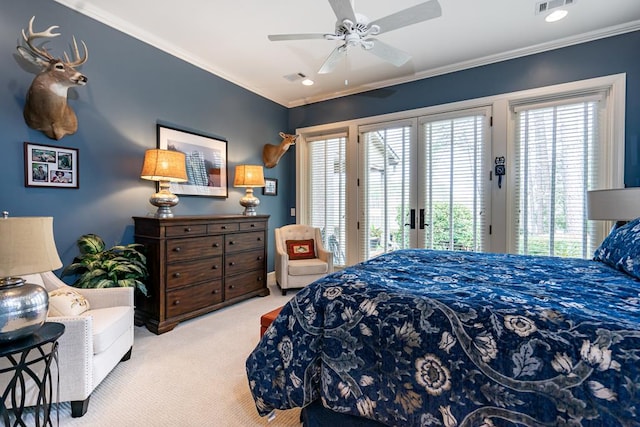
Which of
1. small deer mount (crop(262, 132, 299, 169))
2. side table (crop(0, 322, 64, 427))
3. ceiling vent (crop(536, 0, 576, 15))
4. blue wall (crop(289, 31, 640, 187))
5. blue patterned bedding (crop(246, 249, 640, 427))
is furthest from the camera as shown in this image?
small deer mount (crop(262, 132, 299, 169))

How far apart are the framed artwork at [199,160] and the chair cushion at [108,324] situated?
1567 millimetres

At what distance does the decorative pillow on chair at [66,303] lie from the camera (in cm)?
179

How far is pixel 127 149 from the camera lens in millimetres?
2975

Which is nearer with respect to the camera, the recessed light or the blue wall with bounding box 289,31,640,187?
the recessed light

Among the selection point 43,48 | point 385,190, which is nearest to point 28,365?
point 43,48

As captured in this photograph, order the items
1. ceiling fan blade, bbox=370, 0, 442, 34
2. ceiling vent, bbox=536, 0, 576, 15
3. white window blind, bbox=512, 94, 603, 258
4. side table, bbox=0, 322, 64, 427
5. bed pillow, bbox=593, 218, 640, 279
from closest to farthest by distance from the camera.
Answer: side table, bbox=0, 322, 64, 427 < bed pillow, bbox=593, 218, 640, 279 < ceiling fan blade, bbox=370, 0, 442, 34 < ceiling vent, bbox=536, 0, 576, 15 < white window blind, bbox=512, 94, 603, 258

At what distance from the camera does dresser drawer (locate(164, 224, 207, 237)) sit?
2775 millimetres

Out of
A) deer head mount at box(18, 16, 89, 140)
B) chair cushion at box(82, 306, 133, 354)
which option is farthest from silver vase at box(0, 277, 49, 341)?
deer head mount at box(18, 16, 89, 140)

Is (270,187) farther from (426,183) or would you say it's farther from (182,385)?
(182,385)

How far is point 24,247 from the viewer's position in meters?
1.31

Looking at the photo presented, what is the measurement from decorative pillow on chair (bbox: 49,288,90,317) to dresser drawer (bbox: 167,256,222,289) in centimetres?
81

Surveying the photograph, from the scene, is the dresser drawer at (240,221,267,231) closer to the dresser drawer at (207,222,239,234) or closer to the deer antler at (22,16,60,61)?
the dresser drawer at (207,222,239,234)

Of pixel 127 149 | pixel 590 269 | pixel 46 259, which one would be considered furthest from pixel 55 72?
pixel 590 269

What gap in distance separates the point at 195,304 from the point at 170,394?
1.26 meters
